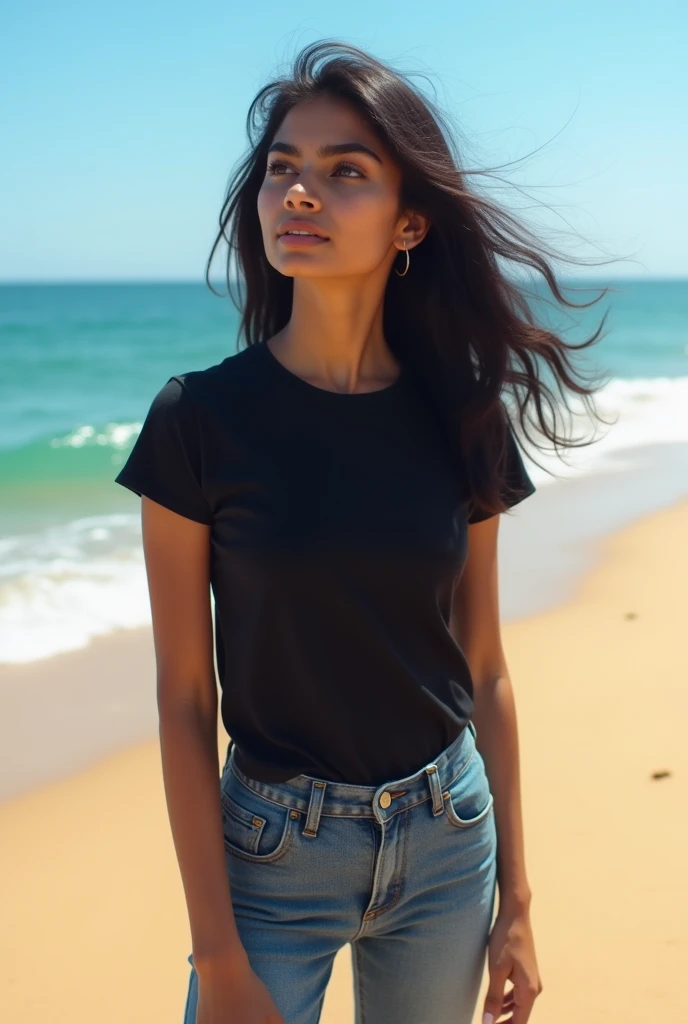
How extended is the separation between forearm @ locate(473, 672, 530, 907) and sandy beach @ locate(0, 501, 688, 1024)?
4.09ft

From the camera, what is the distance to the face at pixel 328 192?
205cm

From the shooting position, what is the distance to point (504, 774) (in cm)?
221

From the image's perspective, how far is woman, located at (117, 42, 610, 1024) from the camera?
1.82m

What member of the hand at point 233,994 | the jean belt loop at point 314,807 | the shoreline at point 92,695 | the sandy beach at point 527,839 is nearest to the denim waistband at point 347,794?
the jean belt loop at point 314,807

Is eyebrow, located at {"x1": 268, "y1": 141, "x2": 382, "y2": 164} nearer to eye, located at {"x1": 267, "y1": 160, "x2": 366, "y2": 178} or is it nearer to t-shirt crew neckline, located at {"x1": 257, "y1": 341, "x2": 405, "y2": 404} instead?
eye, located at {"x1": 267, "y1": 160, "x2": 366, "y2": 178}

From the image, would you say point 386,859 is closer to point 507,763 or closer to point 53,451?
point 507,763

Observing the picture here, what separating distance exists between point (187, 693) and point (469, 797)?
60 centimetres

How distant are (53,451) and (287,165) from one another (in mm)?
13206

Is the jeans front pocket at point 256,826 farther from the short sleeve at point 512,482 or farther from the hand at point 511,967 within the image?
the short sleeve at point 512,482

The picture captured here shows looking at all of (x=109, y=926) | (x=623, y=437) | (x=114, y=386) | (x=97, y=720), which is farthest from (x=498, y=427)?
(x=114, y=386)

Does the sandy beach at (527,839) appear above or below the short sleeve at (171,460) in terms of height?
below

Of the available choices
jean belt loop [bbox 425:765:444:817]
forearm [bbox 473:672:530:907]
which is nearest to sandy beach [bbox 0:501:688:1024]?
forearm [bbox 473:672:530:907]

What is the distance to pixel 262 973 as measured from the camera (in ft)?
5.89

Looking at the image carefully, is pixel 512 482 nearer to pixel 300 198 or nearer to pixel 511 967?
pixel 300 198
